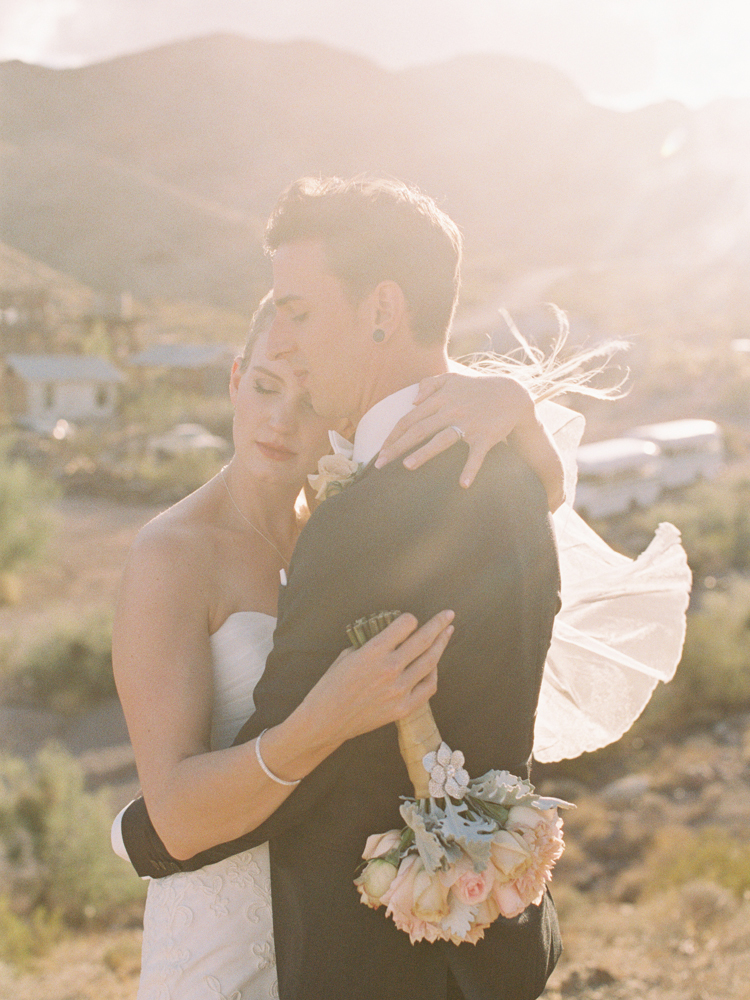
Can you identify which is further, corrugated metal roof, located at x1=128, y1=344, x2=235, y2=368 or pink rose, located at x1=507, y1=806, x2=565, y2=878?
corrugated metal roof, located at x1=128, y1=344, x2=235, y2=368

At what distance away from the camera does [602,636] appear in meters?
2.79

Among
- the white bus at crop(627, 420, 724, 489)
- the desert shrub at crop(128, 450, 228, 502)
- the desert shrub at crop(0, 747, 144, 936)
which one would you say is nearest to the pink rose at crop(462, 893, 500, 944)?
the desert shrub at crop(0, 747, 144, 936)

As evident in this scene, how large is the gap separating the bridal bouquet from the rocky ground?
12.2 feet

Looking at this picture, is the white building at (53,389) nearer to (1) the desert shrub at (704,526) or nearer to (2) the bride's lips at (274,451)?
(1) the desert shrub at (704,526)

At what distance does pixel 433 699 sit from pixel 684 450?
24208 mm

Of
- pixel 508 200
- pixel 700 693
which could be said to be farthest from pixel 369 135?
pixel 700 693

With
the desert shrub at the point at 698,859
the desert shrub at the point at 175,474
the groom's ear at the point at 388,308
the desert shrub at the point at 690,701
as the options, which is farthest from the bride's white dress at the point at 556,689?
the desert shrub at the point at 175,474

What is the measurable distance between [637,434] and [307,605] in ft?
78.9

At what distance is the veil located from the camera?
2727 mm

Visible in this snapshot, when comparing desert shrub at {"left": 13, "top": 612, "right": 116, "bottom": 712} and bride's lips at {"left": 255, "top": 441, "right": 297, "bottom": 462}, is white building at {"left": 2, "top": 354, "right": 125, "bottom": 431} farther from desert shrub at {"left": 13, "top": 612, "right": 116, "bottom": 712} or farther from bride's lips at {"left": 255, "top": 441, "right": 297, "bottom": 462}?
bride's lips at {"left": 255, "top": 441, "right": 297, "bottom": 462}

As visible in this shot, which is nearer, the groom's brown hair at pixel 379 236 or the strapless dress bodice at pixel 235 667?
the groom's brown hair at pixel 379 236

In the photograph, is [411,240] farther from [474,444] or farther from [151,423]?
[151,423]

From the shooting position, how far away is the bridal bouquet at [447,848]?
1563 mm

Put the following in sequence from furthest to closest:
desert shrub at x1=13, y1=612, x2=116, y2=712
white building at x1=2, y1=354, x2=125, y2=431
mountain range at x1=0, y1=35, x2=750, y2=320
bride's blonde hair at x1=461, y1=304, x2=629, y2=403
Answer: mountain range at x1=0, y1=35, x2=750, y2=320 → white building at x1=2, y1=354, x2=125, y2=431 → desert shrub at x1=13, y1=612, x2=116, y2=712 → bride's blonde hair at x1=461, y1=304, x2=629, y2=403
